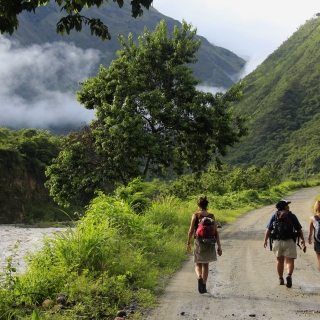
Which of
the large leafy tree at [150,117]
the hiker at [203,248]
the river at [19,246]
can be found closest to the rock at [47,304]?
the river at [19,246]

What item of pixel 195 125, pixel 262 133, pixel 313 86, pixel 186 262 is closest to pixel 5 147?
pixel 195 125

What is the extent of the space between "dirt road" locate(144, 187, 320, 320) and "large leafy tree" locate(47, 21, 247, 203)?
8218 millimetres

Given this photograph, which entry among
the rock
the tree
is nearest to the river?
the rock

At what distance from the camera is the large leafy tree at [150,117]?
18.5 meters

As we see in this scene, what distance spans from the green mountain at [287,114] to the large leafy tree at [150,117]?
67.7 meters

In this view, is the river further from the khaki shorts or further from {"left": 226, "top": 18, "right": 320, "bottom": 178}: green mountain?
{"left": 226, "top": 18, "right": 320, "bottom": 178}: green mountain

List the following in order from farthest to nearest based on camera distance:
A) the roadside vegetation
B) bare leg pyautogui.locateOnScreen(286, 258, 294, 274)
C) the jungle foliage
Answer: the jungle foliage, bare leg pyautogui.locateOnScreen(286, 258, 294, 274), the roadside vegetation

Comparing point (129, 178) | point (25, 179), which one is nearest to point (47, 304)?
point (129, 178)

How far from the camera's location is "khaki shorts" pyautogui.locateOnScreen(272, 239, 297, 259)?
26.5 ft

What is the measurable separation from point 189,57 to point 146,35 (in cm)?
240

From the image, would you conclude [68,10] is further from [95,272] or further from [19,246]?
[19,246]

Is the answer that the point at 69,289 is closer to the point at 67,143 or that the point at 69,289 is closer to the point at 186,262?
the point at 186,262

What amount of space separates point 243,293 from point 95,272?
8.87ft

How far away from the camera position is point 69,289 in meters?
6.79
